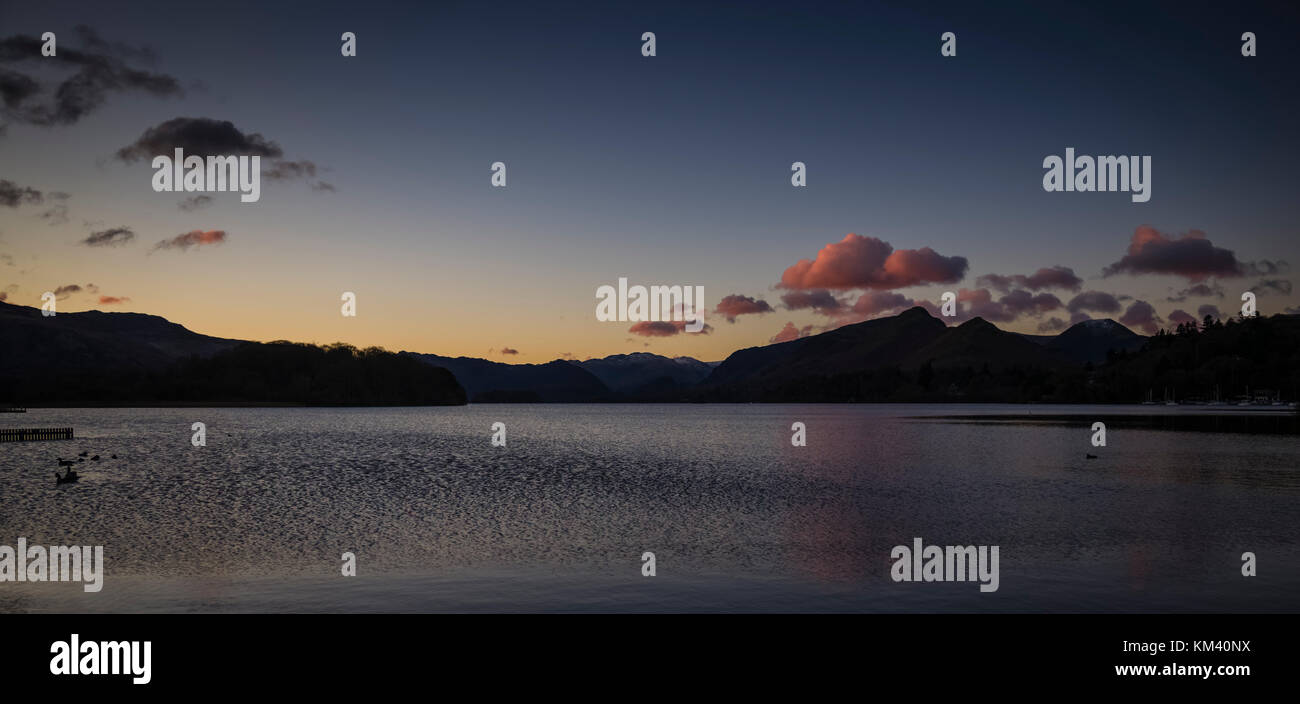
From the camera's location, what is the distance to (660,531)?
31.1 m

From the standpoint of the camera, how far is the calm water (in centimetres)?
2078

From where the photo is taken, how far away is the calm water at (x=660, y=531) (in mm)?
20781

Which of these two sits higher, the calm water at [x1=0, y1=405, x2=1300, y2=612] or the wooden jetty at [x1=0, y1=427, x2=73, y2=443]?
the calm water at [x1=0, y1=405, x2=1300, y2=612]

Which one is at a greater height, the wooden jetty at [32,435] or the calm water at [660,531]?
the calm water at [660,531]

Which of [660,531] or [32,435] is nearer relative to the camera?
[660,531]

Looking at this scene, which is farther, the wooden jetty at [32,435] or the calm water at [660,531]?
the wooden jetty at [32,435]

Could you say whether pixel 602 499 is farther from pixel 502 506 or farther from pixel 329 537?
pixel 329 537

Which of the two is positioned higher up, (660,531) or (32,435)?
(660,531)

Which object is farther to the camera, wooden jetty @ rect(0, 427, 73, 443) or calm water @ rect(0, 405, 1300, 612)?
wooden jetty @ rect(0, 427, 73, 443)
